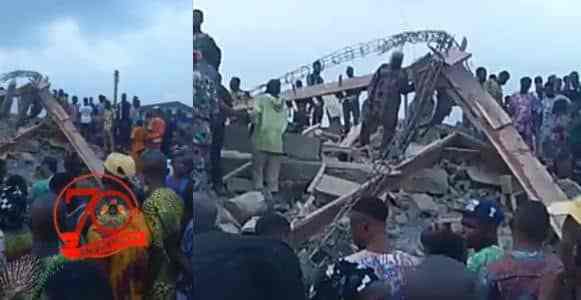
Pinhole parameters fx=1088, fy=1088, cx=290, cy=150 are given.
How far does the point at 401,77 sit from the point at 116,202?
1.18 metres

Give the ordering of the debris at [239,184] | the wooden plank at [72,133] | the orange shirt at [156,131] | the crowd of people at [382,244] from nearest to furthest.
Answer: the crowd of people at [382,244] → the debris at [239,184] → the orange shirt at [156,131] → the wooden plank at [72,133]

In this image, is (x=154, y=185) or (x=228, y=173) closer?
(x=228, y=173)

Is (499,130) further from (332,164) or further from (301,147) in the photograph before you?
(301,147)

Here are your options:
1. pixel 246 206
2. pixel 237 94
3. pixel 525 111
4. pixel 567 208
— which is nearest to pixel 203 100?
pixel 237 94

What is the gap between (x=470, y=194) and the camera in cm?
380

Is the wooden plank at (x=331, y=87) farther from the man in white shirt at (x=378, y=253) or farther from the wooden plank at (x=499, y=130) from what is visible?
the man in white shirt at (x=378, y=253)

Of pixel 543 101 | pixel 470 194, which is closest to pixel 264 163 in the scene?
pixel 470 194

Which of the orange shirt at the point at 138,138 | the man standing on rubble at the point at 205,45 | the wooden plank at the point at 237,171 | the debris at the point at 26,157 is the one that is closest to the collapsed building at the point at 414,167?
the wooden plank at the point at 237,171

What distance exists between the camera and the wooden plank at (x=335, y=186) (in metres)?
3.77

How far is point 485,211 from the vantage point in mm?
3717

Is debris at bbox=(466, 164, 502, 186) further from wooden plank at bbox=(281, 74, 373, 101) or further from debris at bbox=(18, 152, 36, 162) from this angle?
debris at bbox=(18, 152, 36, 162)

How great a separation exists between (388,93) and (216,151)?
66 cm

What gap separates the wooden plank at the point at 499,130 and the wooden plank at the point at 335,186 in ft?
1.62

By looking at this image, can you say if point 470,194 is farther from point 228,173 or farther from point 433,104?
point 228,173
